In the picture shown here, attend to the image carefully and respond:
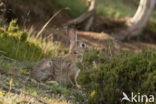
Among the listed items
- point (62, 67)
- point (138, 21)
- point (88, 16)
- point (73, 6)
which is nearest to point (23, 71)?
point (62, 67)

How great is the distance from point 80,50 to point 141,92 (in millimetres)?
3336

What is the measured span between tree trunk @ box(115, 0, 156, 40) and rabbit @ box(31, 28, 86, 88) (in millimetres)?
6812

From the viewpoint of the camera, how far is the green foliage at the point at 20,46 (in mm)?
8397

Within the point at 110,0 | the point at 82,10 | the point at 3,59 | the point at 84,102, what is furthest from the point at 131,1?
the point at 84,102

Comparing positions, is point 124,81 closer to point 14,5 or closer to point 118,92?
point 118,92

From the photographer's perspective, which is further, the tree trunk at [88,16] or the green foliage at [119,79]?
the tree trunk at [88,16]

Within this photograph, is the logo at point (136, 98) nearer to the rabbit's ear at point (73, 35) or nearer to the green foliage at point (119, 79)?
the green foliage at point (119, 79)

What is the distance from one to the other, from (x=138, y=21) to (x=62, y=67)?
25.9ft

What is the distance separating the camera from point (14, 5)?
12.1m

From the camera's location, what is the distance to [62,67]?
8031mm

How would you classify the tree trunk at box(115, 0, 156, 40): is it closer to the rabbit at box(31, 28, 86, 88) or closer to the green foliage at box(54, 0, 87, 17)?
the green foliage at box(54, 0, 87, 17)

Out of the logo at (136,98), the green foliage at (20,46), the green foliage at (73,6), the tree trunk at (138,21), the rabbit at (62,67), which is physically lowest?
the logo at (136,98)

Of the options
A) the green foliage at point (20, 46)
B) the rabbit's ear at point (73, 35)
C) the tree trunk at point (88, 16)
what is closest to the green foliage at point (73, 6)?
the tree trunk at point (88, 16)

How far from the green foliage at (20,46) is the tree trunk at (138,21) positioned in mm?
6282
